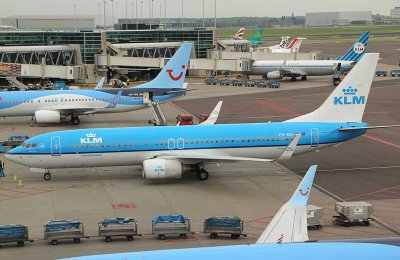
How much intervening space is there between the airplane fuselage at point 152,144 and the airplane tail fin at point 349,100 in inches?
46.9

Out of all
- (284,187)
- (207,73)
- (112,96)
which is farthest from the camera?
(207,73)

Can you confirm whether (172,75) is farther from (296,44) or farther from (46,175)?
(296,44)

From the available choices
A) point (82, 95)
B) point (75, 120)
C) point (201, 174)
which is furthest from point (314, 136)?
point (75, 120)

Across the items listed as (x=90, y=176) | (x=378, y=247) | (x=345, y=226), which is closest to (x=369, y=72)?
(x=345, y=226)

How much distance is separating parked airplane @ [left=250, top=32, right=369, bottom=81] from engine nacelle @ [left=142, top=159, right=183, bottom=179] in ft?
213

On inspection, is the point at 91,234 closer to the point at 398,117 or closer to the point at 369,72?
the point at 369,72

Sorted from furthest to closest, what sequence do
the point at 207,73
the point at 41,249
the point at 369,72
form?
the point at 207,73
the point at 369,72
the point at 41,249

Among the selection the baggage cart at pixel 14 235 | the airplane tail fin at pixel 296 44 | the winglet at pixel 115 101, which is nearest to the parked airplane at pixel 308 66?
the airplane tail fin at pixel 296 44

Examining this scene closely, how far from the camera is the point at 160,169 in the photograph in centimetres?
3794

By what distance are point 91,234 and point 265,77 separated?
79456mm

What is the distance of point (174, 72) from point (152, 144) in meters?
25.2

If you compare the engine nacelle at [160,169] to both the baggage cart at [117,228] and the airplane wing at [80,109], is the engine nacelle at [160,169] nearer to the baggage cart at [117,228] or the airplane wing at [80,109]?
the baggage cart at [117,228]

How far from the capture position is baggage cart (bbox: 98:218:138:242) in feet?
93.0

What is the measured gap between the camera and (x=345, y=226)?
30.1 m
